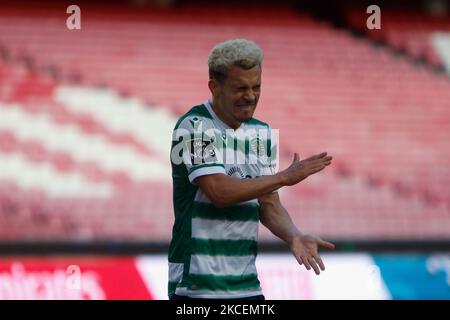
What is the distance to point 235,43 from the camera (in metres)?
3.67

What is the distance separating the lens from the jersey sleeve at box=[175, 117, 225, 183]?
362 cm

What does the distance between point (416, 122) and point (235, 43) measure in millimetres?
7329

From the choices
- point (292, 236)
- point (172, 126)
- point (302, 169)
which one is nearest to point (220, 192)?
point (302, 169)

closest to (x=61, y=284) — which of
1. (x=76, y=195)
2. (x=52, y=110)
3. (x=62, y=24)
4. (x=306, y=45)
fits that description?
(x=76, y=195)

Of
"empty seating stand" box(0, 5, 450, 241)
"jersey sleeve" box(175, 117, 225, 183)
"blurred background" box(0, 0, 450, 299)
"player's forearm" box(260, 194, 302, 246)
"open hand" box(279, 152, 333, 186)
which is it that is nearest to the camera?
"open hand" box(279, 152, 333, 186)

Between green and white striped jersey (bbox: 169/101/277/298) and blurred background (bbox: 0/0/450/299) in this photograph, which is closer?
green and white striped jersey (bbox: 169/101/277/298)

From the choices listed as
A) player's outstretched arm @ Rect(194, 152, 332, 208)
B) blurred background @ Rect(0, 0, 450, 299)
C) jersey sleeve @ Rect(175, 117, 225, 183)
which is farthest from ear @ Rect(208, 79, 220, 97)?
blurred background @ Rect(0, 0, 450, 299)

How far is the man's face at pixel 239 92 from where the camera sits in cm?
365

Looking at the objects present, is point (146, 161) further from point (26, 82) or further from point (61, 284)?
point (61, 284)

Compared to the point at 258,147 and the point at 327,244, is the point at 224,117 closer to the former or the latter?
the point at 258,147

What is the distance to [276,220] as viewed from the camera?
3902 mm

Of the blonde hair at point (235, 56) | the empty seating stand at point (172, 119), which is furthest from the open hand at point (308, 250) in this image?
the empty seating stand at point (172, 119)

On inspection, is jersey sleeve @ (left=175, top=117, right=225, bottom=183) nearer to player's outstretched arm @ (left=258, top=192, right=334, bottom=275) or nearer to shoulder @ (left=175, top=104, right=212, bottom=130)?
shoulder @ (left=175, top=104, right=212, bottom=130)

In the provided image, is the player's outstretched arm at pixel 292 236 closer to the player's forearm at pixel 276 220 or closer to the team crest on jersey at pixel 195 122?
the player's forearm at pixel 276 220
